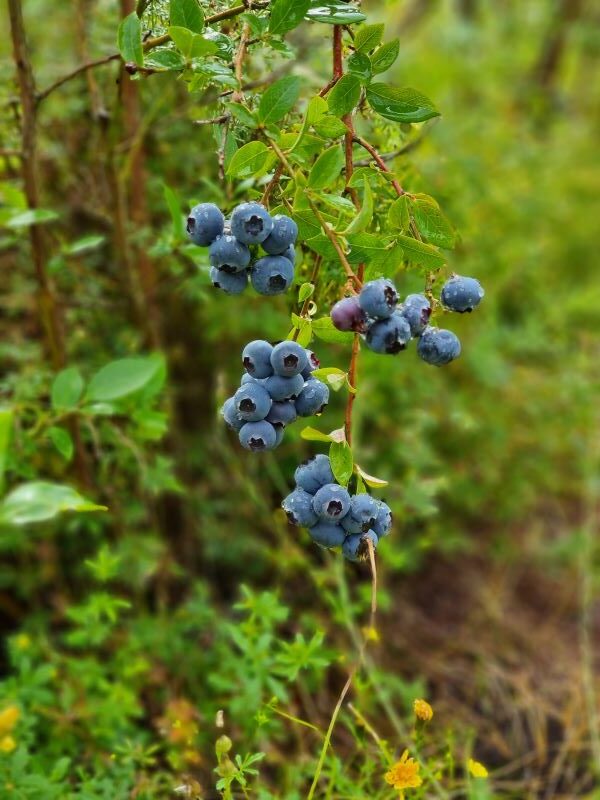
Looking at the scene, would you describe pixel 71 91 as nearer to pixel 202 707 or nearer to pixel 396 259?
pixel 396 259

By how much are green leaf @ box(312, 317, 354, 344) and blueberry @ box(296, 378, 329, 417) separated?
0.23ft

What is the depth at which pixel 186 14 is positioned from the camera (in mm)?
880

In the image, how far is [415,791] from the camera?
122cm

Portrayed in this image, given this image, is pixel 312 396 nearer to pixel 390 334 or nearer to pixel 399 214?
pixel 390 334

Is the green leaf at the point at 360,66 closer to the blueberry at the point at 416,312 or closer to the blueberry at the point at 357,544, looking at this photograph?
the blueberry at the point at 416,312

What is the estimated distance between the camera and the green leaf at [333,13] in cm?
88

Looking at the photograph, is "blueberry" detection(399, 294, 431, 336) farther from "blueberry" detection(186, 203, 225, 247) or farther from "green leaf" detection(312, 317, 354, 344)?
"blueberry" detection(186, 203, 225, 247)

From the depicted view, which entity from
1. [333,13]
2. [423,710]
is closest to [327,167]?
[333,13]

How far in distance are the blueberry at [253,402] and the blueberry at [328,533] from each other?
0.51ft

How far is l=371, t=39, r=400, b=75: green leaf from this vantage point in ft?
3.05

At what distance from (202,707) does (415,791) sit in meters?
0.56

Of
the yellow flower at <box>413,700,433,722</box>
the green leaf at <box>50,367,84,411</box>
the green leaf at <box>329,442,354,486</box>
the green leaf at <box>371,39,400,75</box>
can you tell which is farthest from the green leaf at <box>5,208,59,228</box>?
the yellow flower at <box>413,700,433,722</box>

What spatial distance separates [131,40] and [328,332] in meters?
0.44

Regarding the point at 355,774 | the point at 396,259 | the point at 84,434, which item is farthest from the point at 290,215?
the point at 355,774
